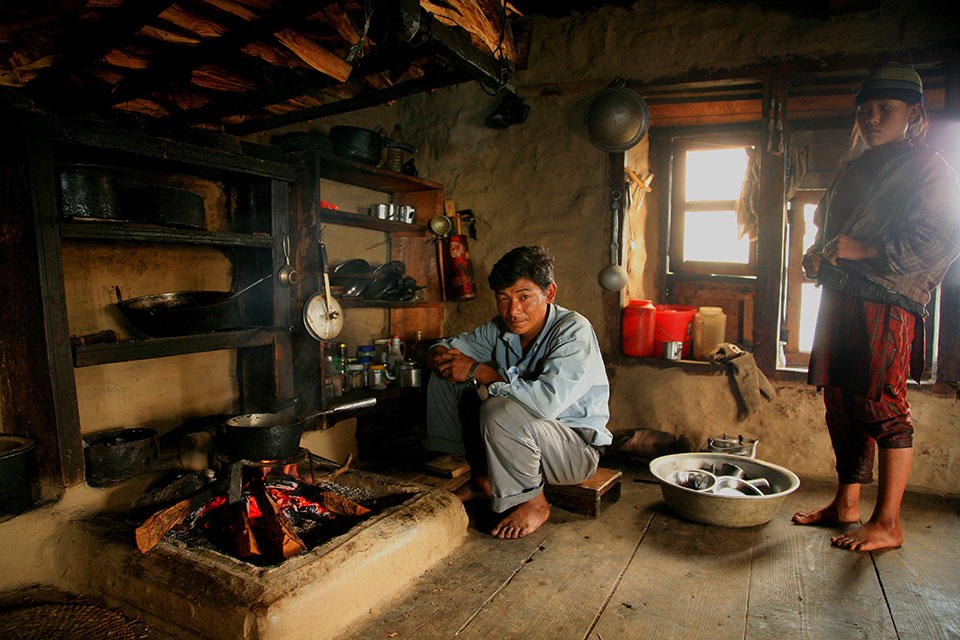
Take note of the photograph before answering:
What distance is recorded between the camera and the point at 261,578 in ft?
6.08

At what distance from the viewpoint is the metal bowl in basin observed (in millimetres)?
2660

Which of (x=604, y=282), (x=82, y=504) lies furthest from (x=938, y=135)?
(x=82, y=504)

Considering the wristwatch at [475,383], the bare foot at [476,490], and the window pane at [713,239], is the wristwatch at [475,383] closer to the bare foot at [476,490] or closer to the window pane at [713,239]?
the bare foot at [476,490]

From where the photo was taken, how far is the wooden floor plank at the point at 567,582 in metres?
1.97

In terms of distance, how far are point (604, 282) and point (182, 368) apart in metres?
2.80

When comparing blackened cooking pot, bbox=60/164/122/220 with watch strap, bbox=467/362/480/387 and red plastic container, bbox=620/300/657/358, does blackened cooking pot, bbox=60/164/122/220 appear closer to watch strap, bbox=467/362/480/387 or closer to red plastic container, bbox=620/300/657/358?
watch strap, bbox=467/362/480/387

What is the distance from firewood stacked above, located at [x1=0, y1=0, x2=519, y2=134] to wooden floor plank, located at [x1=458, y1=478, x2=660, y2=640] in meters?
2.10

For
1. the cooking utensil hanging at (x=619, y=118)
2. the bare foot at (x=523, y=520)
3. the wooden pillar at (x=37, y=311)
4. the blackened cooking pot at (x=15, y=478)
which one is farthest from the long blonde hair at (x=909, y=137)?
the blackened cooking pot at (x=15, y=478)

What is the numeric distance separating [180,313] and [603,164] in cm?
291

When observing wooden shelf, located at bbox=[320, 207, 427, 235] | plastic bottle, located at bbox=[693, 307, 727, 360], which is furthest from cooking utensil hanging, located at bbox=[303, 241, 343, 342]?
plastic bottle, located at bbox=[693, 307, 727, 360]

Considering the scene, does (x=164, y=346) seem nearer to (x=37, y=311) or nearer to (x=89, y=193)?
(x=37, y=311)

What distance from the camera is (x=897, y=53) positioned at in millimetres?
3326

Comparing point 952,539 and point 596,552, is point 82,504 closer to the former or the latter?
point 596,552

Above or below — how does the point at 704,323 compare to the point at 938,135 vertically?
below
